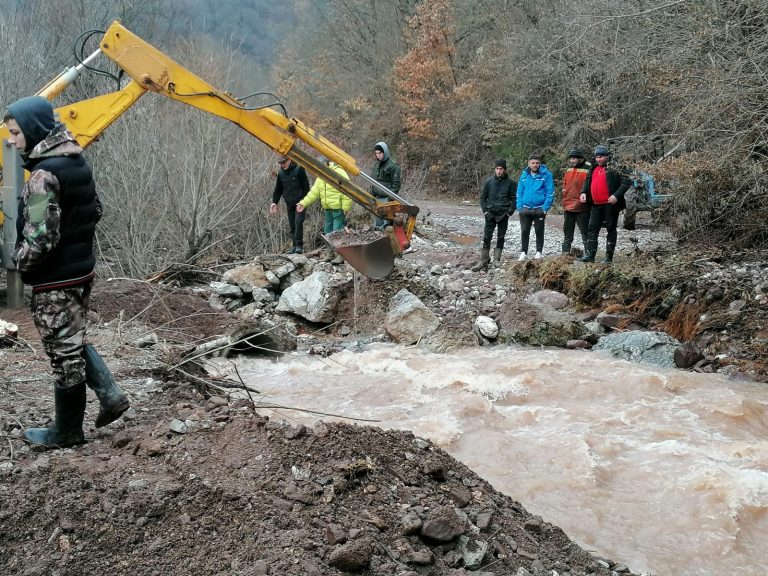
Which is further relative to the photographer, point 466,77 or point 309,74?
point 309,74

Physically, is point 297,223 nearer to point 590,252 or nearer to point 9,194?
point 590,252

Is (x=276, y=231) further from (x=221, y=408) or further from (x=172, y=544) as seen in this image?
(x=172, y=544)

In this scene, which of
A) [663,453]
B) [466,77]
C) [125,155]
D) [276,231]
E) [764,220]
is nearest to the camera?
[663,453]

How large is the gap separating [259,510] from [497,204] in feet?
29.0

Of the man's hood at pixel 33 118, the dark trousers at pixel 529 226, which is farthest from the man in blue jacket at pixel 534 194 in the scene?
the man's hood at pixel 33 118

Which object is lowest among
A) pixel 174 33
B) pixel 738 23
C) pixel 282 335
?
pixel 282 335

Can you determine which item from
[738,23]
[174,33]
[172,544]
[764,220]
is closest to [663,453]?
[172,544]

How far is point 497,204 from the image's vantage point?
1155cm

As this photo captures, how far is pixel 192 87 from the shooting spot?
7.75 metres

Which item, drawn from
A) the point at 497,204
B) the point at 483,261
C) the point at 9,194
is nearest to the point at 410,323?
the point at 483,261

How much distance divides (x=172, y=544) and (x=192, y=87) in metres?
5.75

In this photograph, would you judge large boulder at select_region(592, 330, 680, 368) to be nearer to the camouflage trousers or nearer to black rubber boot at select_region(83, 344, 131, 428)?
black rubber boot at select_region(83, 344, 131, 428)

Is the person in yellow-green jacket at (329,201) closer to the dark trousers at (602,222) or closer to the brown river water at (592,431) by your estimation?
the brown river water at (592,431)

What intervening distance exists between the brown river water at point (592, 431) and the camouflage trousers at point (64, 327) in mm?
2516
